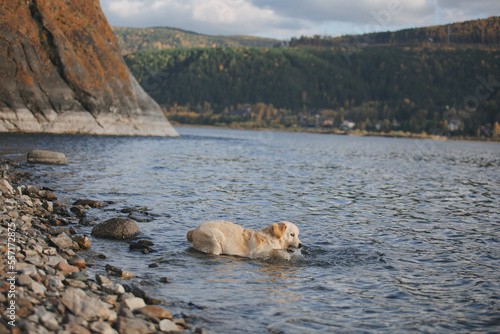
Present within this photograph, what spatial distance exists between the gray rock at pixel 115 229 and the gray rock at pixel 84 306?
519cm

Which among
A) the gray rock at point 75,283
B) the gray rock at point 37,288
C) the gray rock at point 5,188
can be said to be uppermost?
the gray rock at point 5,188

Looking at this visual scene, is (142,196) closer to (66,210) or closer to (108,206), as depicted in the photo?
(108,206)

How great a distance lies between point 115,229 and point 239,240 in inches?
135

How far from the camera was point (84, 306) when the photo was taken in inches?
244

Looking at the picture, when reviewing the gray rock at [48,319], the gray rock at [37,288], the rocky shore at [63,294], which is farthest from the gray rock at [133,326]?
the gray rock at [37,288]

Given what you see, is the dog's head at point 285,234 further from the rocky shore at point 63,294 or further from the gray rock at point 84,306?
the gray rock at point 84,306

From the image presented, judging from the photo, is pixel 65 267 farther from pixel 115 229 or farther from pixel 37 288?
pixel 115 229

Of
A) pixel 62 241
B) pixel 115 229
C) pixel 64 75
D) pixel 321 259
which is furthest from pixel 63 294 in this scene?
pixel 64 75

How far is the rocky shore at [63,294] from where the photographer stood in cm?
566

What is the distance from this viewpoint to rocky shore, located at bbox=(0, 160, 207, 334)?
5660mm

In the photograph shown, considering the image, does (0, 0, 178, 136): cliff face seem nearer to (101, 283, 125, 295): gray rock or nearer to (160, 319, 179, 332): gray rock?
(101, 283, 125, 295): gray rock

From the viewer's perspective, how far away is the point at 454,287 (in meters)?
9.04

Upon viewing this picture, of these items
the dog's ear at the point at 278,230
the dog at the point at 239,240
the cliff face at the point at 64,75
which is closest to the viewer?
the dog at the point at 239,240

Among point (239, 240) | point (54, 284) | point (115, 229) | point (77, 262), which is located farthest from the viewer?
point (115, 229)
